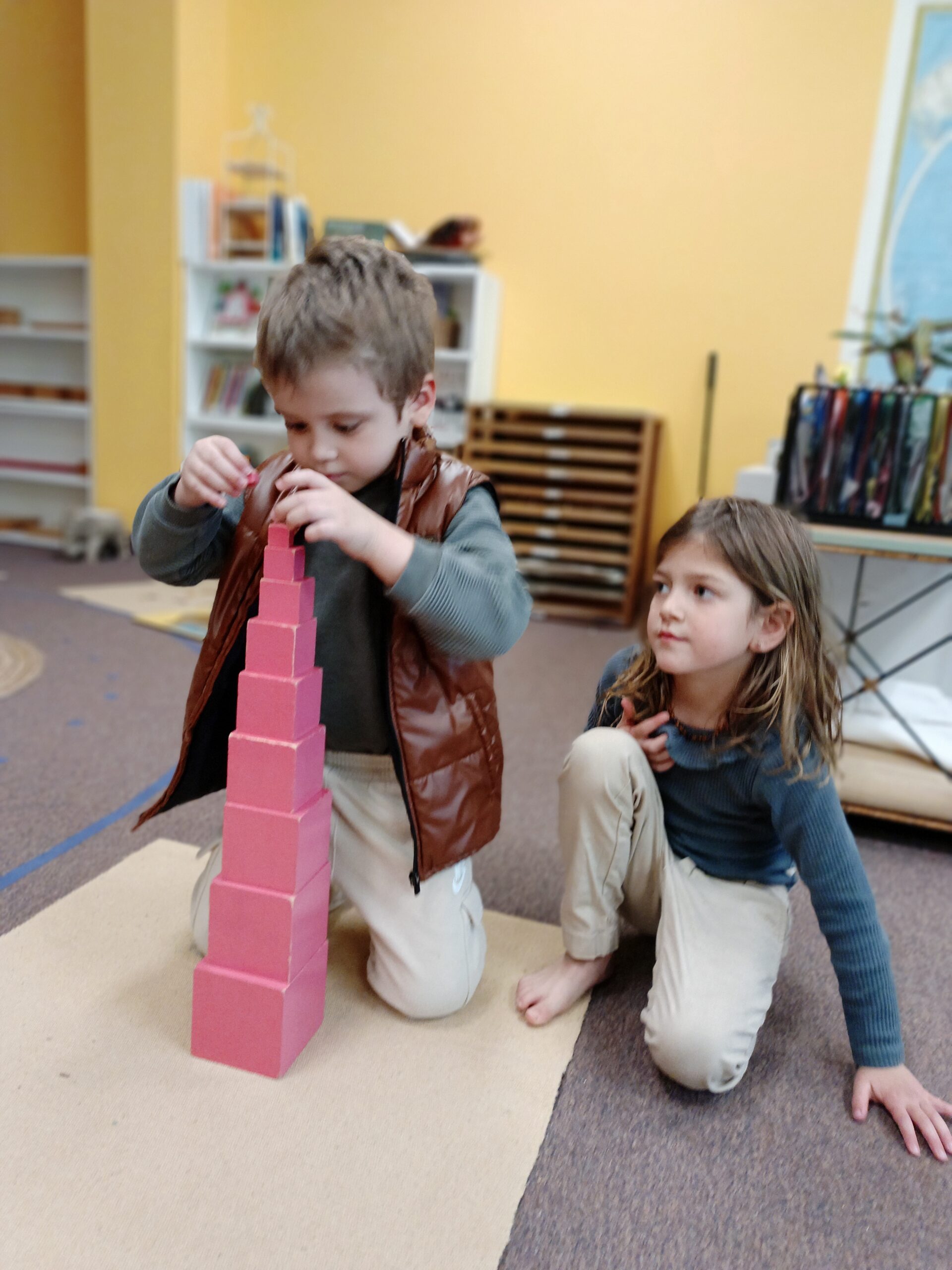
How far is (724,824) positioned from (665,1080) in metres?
0.27

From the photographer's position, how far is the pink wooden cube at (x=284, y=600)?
A: 2.70ft

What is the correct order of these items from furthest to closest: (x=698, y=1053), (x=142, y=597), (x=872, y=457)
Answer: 1. (x=142, y=597)
2. (x=872, y=457)
3. (x=698, y=1053)

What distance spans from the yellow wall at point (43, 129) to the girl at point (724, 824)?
3781 mm

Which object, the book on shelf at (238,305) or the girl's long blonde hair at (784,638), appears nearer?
the girl's long blonde hair at (784,638)

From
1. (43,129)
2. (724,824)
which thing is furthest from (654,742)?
(43,129)

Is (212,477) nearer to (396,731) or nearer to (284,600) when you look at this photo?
(284,600)

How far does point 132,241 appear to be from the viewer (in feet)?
11.3

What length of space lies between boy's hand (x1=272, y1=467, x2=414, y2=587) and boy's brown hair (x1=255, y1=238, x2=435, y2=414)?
0.11 m

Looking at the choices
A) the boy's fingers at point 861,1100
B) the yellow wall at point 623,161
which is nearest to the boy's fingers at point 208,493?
the boy's fingers at point 861,1100

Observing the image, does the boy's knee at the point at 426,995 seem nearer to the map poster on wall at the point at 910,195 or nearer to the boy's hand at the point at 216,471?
the boy's hand at the point at 216,471

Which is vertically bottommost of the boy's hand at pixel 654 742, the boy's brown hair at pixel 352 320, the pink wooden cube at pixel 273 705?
the boy's hand at pixel 654 742

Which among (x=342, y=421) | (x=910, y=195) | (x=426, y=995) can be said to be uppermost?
(x=910, y=195)

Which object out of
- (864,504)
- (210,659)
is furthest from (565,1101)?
(864,504)

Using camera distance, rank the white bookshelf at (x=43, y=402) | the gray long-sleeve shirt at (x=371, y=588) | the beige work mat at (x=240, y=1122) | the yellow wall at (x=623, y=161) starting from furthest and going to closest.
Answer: the white bookshelf at (x=43, y=402) < the yellow wall at (x=623, y=161) < the gray long-sleeve shirt at (x=371, y=588) < the beige work mat at (x=240, y=1122)
